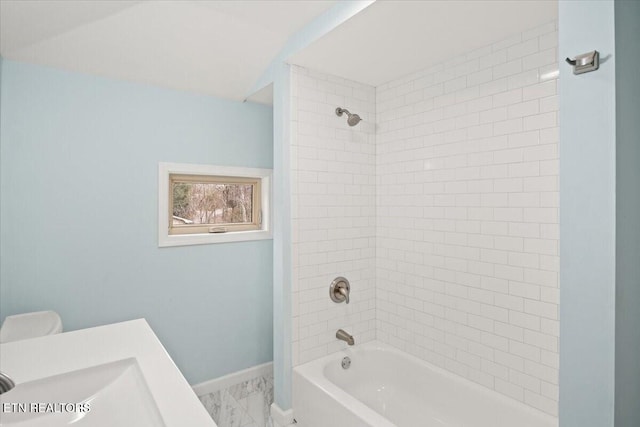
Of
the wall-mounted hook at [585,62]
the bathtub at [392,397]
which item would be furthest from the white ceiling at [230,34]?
the bathtub at [392,397]

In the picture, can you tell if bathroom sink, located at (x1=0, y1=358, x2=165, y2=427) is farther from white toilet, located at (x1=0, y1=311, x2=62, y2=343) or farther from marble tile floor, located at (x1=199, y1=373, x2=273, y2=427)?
marble tile floor, located at (x1=199, y1=373, x2=273, y2=427)

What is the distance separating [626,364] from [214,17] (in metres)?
2.46

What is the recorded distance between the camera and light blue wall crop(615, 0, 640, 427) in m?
1.07

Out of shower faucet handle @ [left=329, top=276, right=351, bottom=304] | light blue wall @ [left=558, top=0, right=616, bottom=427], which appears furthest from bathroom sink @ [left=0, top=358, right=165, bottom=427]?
shower faucet handle @ [left=329, top=276, right=351, bottom=304]

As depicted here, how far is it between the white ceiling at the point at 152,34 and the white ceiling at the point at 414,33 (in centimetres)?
22

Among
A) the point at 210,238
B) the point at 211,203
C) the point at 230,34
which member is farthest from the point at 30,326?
the point at 230,34

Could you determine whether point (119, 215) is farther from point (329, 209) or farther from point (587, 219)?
point (587, 219)

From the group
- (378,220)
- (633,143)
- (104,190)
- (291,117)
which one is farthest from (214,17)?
(633,143)

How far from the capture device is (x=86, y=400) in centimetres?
113

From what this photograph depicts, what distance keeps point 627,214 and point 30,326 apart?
2811 millimetres

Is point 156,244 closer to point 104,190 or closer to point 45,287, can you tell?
point 104,190

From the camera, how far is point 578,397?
1.14m

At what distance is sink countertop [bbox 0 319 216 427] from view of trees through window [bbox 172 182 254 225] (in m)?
1.30

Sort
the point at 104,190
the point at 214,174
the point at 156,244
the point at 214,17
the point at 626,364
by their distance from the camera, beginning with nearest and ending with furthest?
the point at 626,364 < the point at 214,17 < the point at 104,190 < the point at 156,244 < the point at 214,174
